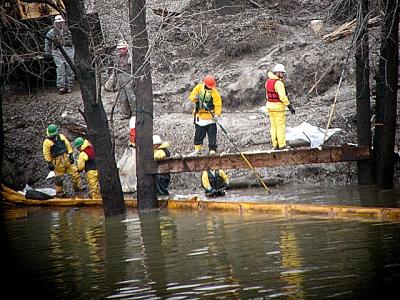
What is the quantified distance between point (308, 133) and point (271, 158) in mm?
3486

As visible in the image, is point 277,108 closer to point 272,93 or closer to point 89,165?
point 272,93

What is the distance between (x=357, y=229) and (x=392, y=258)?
2137mm

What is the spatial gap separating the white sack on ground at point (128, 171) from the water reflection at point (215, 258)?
4.55 meters

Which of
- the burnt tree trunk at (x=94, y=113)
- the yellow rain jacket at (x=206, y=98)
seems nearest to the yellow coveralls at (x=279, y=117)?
the yellow rain jacket at (x=206, y=98)

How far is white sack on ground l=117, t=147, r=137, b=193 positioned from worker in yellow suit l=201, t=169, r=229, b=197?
2474 mm

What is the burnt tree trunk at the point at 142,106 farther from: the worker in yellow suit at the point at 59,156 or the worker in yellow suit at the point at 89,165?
the worker in yellow suit at the point at 59,156

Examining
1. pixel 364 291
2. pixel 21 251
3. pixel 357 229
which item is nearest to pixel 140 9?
pixel 21 251

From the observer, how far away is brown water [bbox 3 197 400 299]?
29.0 feet

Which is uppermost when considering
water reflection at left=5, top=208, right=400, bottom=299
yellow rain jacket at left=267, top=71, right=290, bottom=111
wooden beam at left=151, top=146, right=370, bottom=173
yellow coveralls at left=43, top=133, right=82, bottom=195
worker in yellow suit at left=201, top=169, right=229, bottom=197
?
yellow rain jacket at left=267, top=71, right=290, bottom=111

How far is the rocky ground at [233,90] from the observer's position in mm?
21000

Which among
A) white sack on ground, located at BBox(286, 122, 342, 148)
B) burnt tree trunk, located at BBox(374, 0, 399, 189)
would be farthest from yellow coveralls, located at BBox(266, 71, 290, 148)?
white sack on ground, located at BBox(286, 122, 342, 148)

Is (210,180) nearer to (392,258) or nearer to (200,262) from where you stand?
(200,262)

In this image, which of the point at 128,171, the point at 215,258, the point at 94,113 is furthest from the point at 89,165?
the point at 215,258

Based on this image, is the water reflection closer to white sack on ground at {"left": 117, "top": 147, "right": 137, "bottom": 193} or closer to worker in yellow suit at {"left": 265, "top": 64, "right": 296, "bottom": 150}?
worker in yellow suit at {"left": 265, "top": 64, "right": 296, "bottom": 150}
